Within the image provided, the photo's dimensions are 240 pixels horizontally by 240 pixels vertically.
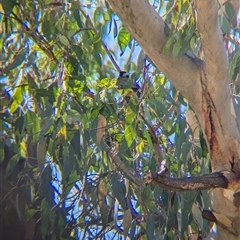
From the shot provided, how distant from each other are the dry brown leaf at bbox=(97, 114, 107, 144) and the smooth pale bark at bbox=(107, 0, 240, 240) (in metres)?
0.30

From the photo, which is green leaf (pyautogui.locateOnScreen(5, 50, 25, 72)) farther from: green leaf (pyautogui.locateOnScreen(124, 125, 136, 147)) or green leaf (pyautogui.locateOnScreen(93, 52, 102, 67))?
green leaf (pyautogui.locateOnScreen(124, 125, 136, 147))

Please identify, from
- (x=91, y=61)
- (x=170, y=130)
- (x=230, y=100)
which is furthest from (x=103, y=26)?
(x=230, y=100)

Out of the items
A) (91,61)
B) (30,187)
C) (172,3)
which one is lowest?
(30,187)

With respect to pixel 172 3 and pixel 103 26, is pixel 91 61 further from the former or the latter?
pixel 172 3

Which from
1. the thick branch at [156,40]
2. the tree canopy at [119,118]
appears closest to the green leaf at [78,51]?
the tree canopy at [119,118]

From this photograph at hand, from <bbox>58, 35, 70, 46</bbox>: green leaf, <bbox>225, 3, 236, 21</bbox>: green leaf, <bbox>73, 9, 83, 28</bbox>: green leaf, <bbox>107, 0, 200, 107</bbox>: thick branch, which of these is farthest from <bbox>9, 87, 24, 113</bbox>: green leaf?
<bbox>225, 3, 236, 21</bbox>: green leaf

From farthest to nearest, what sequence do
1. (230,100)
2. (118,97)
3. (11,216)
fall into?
(11,216) < (118,97) < (230,100)

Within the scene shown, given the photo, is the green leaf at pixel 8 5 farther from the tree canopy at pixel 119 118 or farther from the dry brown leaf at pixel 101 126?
the dry brown leaf at pixel 101 126

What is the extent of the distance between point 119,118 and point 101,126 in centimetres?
15

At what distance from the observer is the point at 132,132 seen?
1799 millimetres

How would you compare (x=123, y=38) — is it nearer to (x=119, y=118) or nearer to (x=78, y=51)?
(x=78, y=51)

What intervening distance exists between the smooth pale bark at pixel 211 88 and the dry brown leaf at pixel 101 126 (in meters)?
0.30

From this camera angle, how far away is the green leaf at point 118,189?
6.21ft

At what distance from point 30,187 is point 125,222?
49 centimetres
